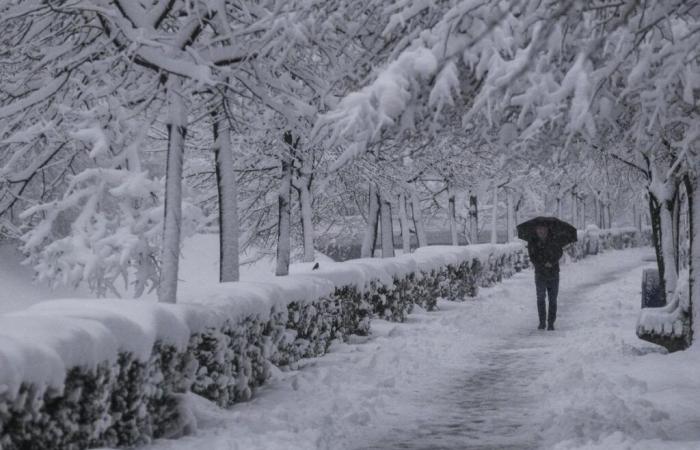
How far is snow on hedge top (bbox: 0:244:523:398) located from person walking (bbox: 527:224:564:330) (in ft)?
17.3

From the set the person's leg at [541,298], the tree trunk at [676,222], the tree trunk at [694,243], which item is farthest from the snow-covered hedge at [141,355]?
the tree trunk at [676,222]

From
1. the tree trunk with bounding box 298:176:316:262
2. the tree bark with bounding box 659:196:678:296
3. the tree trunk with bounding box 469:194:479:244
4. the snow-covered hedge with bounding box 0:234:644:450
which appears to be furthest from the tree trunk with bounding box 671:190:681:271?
the tree trunk with bounding box 469:194:479:244

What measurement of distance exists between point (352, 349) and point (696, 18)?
6.09 m

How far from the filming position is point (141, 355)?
5141 millimetres

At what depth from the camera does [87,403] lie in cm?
461

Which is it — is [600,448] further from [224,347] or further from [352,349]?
[352,349]

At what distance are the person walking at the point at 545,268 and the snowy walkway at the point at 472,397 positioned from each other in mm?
→ 789

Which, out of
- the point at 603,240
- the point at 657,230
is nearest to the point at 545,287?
the point at 657,230

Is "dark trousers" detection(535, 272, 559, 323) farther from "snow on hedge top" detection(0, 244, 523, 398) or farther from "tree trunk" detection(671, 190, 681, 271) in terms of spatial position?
"snow on hedge top" detection(0, 244, 523, 398)

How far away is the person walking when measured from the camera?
512 inches

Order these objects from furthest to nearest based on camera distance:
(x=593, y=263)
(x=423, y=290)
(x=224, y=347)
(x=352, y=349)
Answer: (x=593, y=263), (x=423, y=290), (x=352, y=349), (x=224, y=347)

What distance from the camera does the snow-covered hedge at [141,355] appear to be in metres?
4.02

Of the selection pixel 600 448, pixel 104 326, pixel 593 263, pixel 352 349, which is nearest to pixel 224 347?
pixel 104 326

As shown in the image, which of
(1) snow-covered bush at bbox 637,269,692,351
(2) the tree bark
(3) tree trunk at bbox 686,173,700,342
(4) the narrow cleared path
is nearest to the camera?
(4) the narrow cleared path
